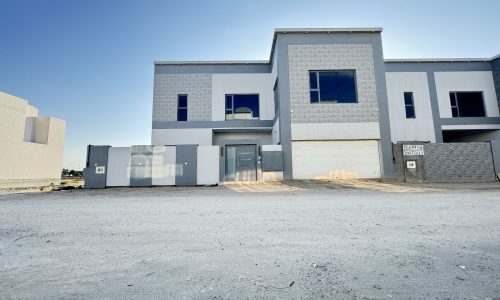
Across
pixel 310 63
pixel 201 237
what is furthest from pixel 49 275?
pixel 310 63

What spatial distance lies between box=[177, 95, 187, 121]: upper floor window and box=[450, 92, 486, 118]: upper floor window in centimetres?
2102

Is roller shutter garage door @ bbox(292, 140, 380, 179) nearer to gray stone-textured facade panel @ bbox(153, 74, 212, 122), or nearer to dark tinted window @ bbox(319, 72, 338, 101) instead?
dark tinted window @ bbox(319, 72, 338, 101)

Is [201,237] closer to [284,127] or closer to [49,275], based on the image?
[49,275]

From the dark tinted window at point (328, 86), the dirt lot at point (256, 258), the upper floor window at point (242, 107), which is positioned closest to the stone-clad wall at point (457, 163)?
the dark tinted window at point (328, 86)

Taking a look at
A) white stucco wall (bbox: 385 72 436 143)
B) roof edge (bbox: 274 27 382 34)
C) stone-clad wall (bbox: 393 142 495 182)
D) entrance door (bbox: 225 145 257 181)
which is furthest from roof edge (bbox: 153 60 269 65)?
stone-clad wall (bbox: 393 142 495 182)

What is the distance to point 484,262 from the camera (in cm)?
202

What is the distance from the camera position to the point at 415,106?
17.4m

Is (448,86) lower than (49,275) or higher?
higher

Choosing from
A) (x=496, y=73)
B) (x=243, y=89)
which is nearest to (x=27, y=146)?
(x=243, y=89)

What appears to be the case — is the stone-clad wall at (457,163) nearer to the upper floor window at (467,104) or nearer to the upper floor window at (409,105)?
the upper floor window at (409,105)

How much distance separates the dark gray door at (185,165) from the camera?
13250 mm

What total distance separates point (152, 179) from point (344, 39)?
15.2 meters

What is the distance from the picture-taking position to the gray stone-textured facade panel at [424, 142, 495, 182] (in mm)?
13031

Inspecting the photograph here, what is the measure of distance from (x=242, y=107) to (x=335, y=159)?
26.6 ft
